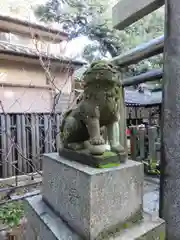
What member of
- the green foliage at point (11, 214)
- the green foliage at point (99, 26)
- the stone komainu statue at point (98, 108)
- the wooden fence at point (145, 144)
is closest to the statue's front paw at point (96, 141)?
the stone komainu statue at point (98, 108)

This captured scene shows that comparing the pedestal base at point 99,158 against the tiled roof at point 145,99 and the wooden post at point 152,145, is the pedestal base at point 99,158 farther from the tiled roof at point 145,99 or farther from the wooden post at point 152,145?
the tiled roof at point 145,99

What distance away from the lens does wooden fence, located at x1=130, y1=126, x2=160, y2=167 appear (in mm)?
4617

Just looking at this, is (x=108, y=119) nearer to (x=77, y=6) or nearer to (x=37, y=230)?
(x=37, y=230)

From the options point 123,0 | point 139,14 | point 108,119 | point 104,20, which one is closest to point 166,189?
point 108,119

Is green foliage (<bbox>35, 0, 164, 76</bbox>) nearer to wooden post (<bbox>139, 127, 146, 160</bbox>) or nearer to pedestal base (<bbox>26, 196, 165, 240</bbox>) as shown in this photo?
wooden post (<bbox>139, 127, 146, 160</bbox>)

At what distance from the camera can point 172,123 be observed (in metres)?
1.58

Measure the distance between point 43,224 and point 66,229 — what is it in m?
0.23

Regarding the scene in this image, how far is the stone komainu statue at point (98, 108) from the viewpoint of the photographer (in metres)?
1.22

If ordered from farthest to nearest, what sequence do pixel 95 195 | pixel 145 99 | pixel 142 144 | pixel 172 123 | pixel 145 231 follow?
pixel 145 99
pixel 142 144
pixel 172 123
pixel 145 231
pixel 95 195

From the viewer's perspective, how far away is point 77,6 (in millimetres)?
9586

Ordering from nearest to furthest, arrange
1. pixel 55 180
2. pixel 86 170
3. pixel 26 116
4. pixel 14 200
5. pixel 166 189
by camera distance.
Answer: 1. pixel 86 170
2. pixel 55 180
3. pixel 166 189
4. pixel 14 200
5. pixel 26 116

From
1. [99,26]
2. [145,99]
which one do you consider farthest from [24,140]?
[99,26]

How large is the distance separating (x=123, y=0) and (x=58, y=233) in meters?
2.38

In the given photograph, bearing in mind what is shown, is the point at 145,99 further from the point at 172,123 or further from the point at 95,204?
the point at 95,204
